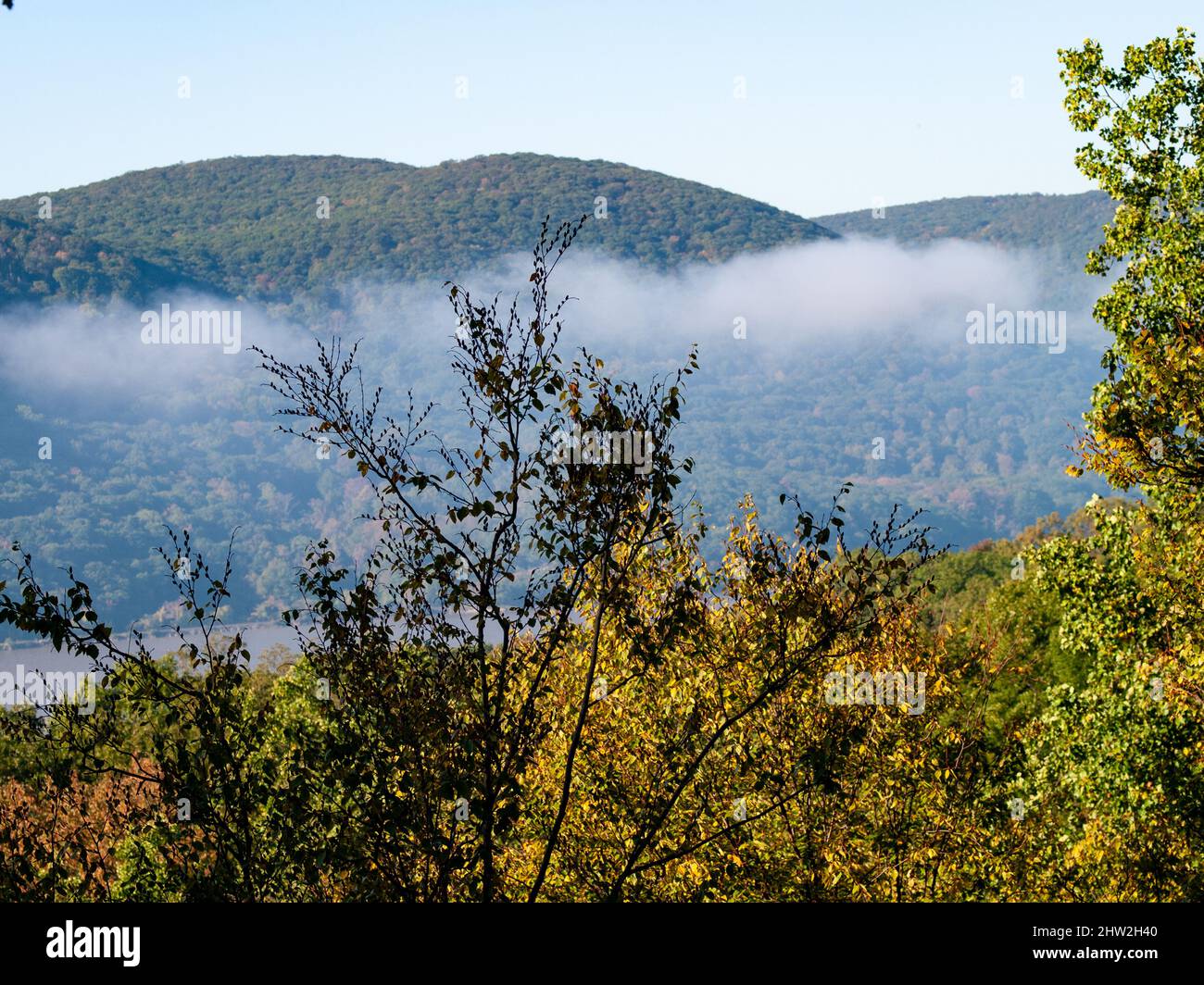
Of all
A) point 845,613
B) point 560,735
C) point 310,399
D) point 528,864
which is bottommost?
point 528,864

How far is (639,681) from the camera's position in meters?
13.4

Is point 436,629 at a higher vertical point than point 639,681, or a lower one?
higher

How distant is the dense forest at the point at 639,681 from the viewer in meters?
6.89

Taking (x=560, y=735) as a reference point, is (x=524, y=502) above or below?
above

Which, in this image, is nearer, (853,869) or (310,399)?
(310,399)

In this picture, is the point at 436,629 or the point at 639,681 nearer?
the point at 436,629

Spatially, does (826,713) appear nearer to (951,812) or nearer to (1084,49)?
(951,812)

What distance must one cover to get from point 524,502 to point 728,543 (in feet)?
23.8

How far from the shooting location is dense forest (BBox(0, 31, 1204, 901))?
689 cm
